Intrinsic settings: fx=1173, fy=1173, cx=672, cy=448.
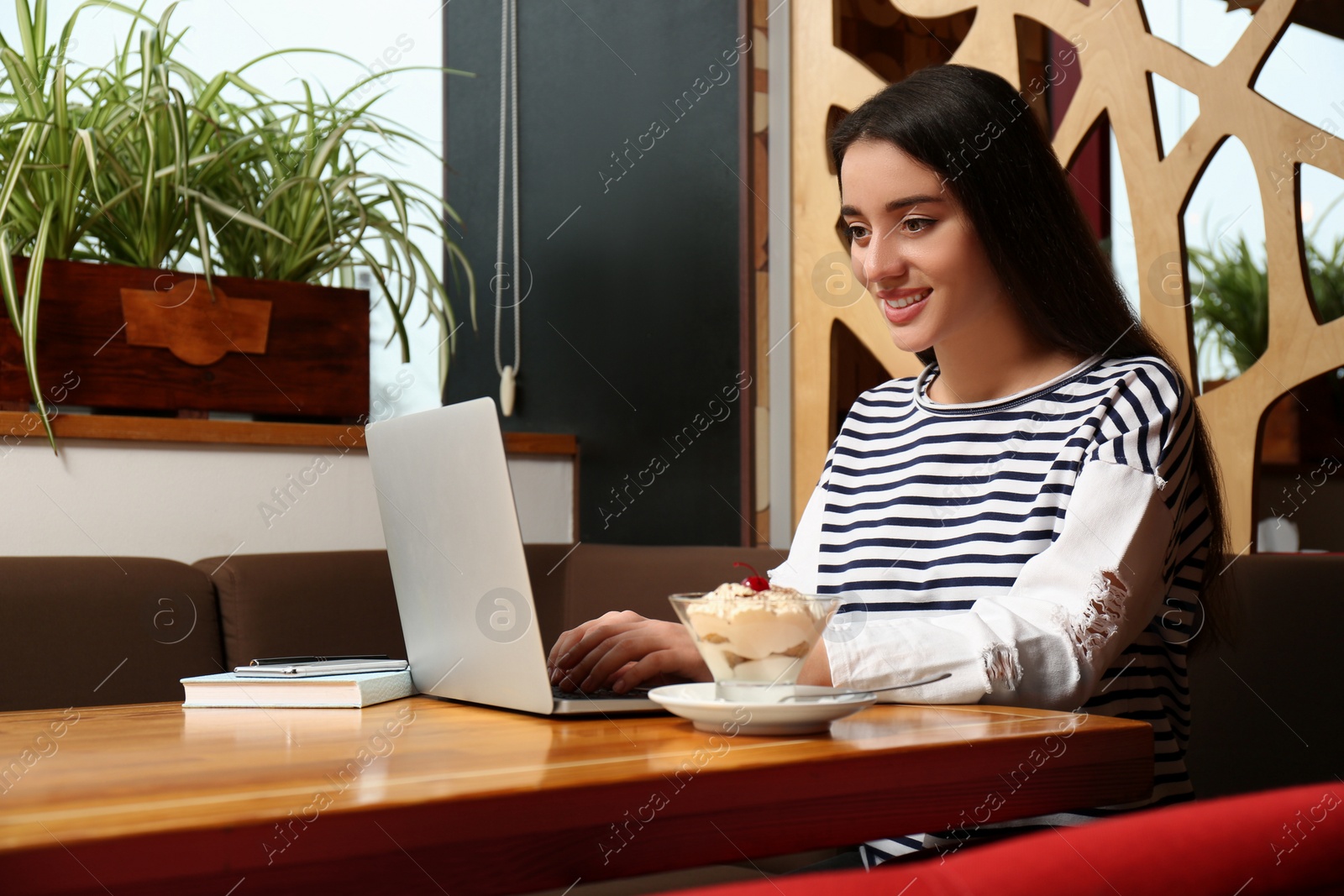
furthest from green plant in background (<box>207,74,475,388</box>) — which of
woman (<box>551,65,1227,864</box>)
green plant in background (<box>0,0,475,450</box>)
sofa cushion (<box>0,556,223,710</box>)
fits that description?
woman (<box>551,65,1227,864</box>)

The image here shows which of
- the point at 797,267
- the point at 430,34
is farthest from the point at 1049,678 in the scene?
the point at 430,34

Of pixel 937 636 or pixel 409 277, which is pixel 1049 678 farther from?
pixel 409 277

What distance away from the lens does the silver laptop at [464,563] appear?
32.2 inches

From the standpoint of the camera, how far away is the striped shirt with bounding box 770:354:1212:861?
3.10 ft

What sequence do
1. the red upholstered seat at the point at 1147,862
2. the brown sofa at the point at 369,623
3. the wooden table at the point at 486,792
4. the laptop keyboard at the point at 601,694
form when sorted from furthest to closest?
the brown sofa at the point at 369,623 → the laptop keyboard at the point at 601,694 → the wooden table at the point at 486,792 → the red upholstered seat at the point at 1147,862

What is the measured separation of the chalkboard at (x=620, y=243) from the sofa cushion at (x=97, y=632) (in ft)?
2.86

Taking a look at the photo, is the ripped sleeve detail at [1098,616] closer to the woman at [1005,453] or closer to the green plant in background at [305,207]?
the woman at [1005,453]

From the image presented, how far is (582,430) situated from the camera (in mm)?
2344

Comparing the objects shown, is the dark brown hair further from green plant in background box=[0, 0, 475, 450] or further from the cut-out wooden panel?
green plant in background box=[0, 0, 475, 450]

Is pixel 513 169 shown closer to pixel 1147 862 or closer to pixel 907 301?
pixel 907 301

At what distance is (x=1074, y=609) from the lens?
3.22 ft

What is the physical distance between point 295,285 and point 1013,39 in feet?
4.01

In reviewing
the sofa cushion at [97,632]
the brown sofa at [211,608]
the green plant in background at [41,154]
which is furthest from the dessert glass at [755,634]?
the green plant in background at [41,154]

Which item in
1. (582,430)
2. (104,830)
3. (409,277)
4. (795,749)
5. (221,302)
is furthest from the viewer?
(582,430)
